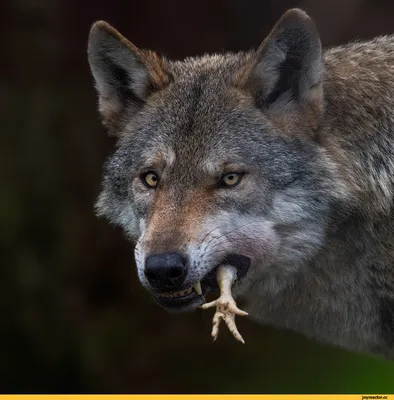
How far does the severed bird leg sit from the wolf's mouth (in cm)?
5

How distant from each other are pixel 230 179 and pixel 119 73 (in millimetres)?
1290

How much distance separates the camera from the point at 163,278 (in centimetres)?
556

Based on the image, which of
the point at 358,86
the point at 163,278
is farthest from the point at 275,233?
the point at 358,86

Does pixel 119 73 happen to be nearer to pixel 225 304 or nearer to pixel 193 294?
pixel 193 294

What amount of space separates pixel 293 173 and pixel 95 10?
7315 millimetres

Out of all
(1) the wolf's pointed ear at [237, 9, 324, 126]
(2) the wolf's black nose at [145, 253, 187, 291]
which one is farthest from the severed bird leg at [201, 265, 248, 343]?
(1) the wolf's pointed ear at [237, 9, 324, 126]

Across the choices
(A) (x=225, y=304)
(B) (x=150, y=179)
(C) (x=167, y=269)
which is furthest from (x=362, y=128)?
(C) (x=167, y=269)

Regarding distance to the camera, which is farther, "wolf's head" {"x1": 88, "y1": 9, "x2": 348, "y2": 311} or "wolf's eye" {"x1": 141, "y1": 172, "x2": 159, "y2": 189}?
"wolf's eye" {"x1": 141, "y1": 172, "x2": 159, "y2": 189}

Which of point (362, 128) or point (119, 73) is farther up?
point (119, 73)

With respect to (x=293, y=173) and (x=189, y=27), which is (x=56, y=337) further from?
(x=293, y=173)

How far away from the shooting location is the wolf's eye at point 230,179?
19.2 feet

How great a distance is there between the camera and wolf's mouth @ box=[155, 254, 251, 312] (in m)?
5.70

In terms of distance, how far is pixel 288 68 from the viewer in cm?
611

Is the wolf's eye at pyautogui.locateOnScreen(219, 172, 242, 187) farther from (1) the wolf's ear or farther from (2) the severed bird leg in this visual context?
(1) the wolf's ear
